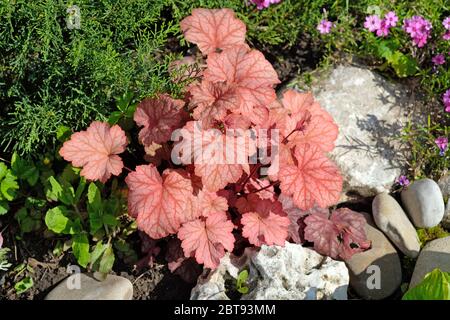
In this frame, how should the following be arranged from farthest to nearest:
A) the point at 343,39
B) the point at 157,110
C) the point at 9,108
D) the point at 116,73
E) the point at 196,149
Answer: the point at 343,39, the point at 9,108, the point at 116,73, the point at 157,110, the point at 196,149

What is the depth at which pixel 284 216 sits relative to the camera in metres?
3.08

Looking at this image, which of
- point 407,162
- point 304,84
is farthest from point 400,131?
point 304,84

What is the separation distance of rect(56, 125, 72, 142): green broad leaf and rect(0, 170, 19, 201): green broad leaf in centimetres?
34

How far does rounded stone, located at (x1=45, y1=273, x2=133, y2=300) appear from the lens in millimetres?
3092

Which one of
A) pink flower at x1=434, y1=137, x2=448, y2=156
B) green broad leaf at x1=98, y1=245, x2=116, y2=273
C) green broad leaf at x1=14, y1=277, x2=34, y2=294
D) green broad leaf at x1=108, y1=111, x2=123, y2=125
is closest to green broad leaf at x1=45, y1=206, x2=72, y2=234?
green broad leaf at x1=98, y1=245, x2=116, y2=273

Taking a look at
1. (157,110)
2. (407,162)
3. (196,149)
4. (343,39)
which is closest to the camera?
(196,149)

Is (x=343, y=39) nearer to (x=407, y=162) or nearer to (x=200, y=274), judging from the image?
(x=407, y=162)

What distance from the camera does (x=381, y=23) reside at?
3.81m

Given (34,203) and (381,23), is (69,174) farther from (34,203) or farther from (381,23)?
(381,23)

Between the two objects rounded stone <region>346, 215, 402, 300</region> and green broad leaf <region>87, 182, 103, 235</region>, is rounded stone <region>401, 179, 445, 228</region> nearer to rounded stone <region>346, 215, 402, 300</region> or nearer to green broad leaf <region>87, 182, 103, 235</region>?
rounded stone <region>346, 215, 402, 300</region>

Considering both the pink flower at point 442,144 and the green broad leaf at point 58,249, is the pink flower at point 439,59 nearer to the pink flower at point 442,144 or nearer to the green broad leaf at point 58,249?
the pink flower at point 442,144

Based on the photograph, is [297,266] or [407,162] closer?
[297,266]

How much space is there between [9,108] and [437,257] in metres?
2.51

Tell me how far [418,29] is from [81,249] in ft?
7.94
